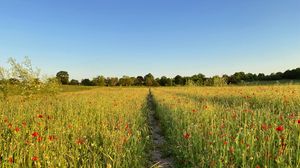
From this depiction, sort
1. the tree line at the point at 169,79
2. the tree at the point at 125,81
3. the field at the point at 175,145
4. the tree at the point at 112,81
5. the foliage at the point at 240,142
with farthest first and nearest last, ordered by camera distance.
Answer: the tree at the point at 125,81 < the tree at the point at 112,81 < the tree line at the point at 169,79 < the field at the point at 175,145 < the foliage at the point at 240,142

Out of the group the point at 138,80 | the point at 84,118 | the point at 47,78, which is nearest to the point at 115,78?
the point at 138,80

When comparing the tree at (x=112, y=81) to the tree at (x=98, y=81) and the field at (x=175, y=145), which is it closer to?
the tree at (x=98, y=81)

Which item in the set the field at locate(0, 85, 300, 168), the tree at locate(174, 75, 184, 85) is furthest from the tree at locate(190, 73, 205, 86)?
the field at locate(0, 85, 300, 168)

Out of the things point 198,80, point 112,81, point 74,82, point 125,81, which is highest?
point 112,81

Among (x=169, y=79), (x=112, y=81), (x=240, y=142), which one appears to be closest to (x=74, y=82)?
(x=112, y=81)

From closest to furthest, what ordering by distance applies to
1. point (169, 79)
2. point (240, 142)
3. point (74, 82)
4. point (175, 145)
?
point (240, 142), point (175, 145), point (74, 82), point (169, 79)

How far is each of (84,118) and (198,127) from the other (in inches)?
163

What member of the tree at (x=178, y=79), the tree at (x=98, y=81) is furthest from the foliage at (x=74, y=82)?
the tree at (x=178, y=79)

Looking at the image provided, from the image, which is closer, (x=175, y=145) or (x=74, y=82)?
(x=175, y=145)

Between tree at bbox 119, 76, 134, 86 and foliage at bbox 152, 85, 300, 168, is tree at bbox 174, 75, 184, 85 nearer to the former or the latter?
tree at bbox 119, 76, 134, 86

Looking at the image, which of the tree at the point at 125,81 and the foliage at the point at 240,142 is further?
the tree at the point at 125,81

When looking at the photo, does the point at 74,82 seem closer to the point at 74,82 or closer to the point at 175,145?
the point at 74,82

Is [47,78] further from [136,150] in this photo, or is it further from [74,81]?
[74,81]

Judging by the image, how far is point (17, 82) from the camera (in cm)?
1469
